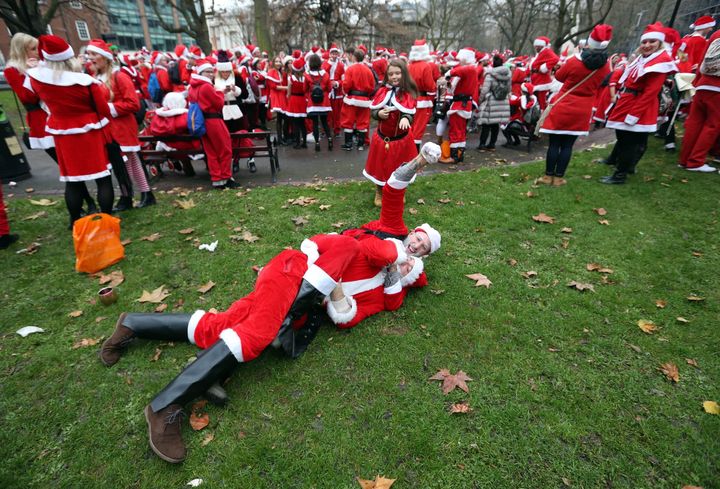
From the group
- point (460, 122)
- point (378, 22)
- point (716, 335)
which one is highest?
point (378, 22)

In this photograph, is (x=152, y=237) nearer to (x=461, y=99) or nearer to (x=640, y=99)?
(x=461, y=99)

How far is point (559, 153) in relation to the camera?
649 cm

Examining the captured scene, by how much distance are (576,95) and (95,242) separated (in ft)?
24.0

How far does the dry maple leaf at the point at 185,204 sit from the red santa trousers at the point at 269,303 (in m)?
3.65

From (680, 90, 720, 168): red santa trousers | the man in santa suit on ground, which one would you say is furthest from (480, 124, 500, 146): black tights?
the man in santa suit on ground

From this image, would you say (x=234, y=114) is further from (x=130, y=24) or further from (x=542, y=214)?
(x=130, y=24)

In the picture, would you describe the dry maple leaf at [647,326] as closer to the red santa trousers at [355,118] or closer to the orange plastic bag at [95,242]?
the orange plastic bag at [95,242]

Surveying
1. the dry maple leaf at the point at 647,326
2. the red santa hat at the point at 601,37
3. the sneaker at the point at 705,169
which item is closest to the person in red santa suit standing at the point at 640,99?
the red santa hat at the point at 601,37

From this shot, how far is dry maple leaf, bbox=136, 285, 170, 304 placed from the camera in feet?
12.4

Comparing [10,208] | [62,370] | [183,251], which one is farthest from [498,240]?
[10,208]

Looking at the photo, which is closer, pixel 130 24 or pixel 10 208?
pixel 10 208

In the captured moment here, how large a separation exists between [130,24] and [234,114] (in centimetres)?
6956

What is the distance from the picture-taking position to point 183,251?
186 inches

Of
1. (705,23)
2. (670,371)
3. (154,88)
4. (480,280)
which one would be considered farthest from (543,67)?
(154,88)
